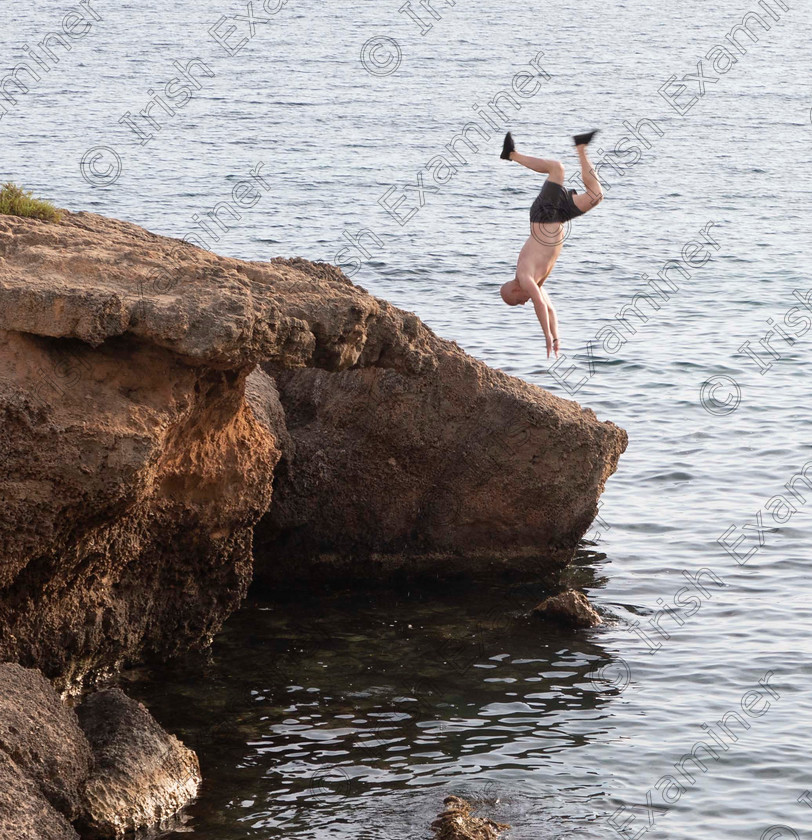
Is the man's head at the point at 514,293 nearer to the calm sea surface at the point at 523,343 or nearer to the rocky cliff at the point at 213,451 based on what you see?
the rocky cliff at the point at 213,451

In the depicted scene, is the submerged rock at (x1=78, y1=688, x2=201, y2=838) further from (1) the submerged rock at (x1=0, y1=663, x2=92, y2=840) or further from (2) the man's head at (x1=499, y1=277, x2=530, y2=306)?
(2) the man's head at (x1=499, y1=277, x2=530, y2=306)

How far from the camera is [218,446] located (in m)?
14.3

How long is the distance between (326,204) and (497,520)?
2552 centimetres

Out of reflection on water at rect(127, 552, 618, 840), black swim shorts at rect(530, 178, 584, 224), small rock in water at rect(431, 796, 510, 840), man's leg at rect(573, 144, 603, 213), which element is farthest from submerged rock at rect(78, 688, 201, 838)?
man's leg at rect(573, 144, 603, 213)

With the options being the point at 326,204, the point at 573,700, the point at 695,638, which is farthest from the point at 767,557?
the point at 326,204

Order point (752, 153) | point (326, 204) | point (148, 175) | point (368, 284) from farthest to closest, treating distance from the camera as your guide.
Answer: point (752, 153), point (148, 175), point (326, 204), point (368, 284)

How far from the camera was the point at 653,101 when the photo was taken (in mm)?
57281

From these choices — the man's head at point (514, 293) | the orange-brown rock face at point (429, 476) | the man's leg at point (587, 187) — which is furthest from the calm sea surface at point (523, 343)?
the man's leg at point (587, 187)

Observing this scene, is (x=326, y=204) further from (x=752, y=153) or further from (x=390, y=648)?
(x=390, y=648)
